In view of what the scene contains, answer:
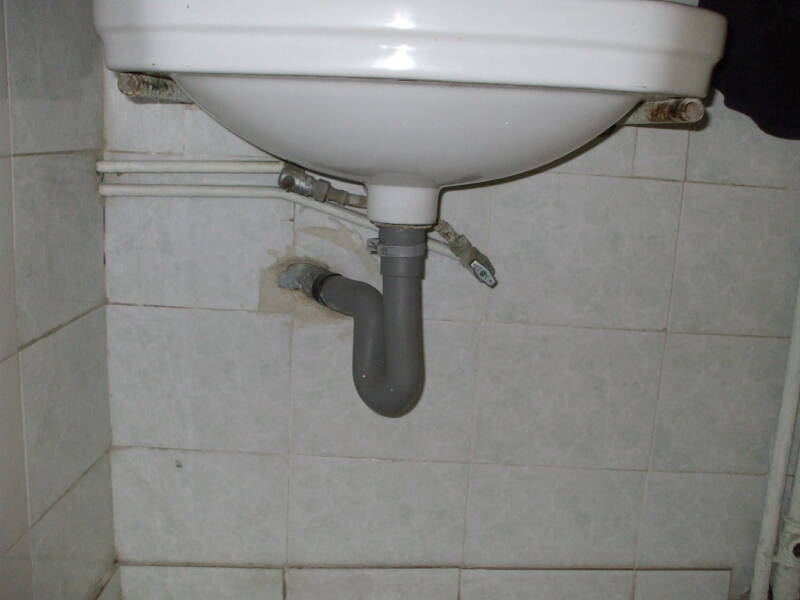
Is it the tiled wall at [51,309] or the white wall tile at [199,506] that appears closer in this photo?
the tiled wall at [51,309]

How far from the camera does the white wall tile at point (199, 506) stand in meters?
1.04

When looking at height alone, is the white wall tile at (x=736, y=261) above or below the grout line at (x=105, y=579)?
above

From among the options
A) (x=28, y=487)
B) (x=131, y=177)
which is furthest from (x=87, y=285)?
(x=28, y=487)

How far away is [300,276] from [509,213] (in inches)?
11.2

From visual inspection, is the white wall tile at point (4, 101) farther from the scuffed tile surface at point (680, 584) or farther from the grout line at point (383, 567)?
the scuffed tile surface at point (680, 584)

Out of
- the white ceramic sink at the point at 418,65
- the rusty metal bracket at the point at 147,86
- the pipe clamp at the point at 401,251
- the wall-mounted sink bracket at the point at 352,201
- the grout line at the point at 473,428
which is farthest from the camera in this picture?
the grout line at the point at 473,428

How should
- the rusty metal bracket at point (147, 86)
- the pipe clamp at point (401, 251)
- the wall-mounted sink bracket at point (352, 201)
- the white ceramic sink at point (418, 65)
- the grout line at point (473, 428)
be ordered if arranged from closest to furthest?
the white ceramic sink at point (418, 65) < the rusty metal bracket at point (147, 86) < the pipe clamp at point (401, 251) < the wall-mounted sink bracket at point (352, 201) < the grout line at point (473, 428)

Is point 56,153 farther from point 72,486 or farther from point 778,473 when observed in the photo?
point 778,473

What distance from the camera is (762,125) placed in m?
0.92

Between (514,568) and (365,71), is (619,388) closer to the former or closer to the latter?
(514,568)

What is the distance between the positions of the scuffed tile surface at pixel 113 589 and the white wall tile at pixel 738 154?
95 cm

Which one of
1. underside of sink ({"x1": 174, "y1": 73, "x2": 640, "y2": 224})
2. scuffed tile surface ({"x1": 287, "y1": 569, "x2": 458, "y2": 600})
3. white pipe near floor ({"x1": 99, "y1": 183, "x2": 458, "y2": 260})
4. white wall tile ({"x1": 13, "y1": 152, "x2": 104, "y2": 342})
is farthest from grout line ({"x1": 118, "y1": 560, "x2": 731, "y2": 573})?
underside of sink ({"x1": 174, "y1": 73, "x2": 640, "y2": 224})

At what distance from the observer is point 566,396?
1.05 metres

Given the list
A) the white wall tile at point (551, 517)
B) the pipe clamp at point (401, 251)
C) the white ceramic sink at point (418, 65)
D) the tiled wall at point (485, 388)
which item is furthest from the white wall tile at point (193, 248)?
the white wall tile at point (551, 517)
